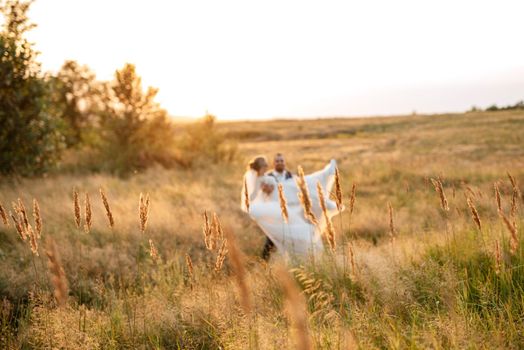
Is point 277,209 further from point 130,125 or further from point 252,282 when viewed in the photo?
point 130,125

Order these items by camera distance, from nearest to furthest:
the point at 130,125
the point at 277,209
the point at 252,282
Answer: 1. the point at 252,282
2. the point at 277,209
3. the point at 130,125

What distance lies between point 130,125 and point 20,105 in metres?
5.17

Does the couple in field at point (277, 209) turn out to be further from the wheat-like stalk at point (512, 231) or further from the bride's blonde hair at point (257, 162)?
the wheat-like stalk at point (512, 231)

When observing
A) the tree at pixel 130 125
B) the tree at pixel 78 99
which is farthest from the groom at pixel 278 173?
the tree at pixel 78 99

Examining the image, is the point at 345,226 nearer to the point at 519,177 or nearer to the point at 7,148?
the point at 519,177

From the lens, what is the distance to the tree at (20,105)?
515 inches

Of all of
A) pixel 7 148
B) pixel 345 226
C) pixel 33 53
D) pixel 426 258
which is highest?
pixel 33 53

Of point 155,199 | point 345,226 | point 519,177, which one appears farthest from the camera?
point 519,177

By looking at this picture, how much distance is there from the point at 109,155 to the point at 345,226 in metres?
12.0

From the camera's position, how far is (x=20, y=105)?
1367 centimetres

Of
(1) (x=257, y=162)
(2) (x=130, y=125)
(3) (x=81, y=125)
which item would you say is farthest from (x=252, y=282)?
(3) (x=81, y=125)

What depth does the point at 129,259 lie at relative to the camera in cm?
688

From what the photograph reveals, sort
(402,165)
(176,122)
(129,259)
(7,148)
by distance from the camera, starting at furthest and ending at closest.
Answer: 1. (176,122)
2. (402,165)
3. (7,148)
4. (129,259)

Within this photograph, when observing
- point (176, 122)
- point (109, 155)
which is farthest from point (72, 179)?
point (176, 122)
